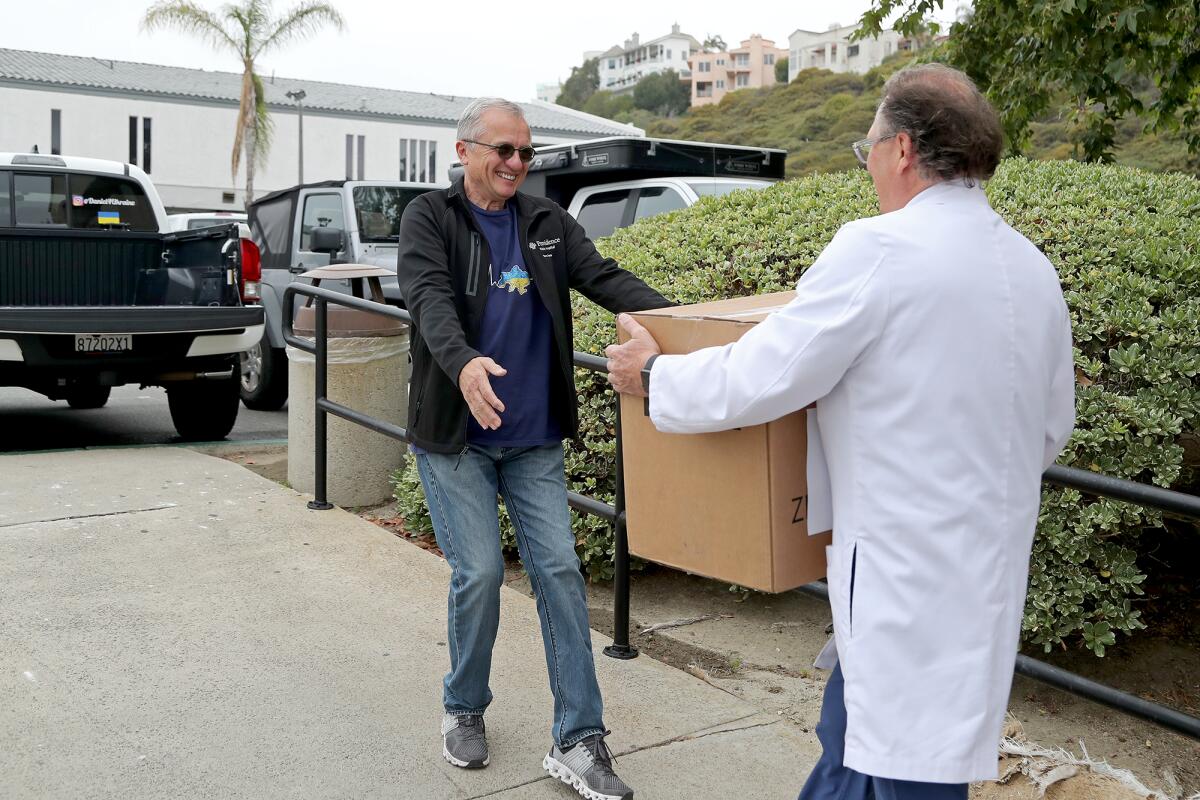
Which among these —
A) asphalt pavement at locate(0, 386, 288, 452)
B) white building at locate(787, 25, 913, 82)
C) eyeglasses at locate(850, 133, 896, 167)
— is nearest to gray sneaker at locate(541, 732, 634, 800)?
eyeglasses at locate(850, 133, 896, 167)

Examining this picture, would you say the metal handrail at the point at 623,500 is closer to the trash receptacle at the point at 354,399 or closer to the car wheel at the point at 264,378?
the trash receptacle at the point at 354,399

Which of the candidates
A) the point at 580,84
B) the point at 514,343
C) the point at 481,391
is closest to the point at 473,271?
the point at 514,343

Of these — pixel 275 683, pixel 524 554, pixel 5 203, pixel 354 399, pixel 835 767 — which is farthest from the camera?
pixel 5 203

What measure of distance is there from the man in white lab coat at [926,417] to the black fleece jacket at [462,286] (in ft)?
3.70

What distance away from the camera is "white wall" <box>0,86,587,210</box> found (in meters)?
45.2

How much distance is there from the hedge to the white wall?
39.6 m

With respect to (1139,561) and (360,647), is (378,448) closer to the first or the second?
(360,647)

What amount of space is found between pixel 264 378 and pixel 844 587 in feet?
29.8

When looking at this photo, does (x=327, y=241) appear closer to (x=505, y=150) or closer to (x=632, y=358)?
(x=505, y=150)

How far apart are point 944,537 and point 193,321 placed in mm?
6683

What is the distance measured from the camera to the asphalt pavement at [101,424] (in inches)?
342

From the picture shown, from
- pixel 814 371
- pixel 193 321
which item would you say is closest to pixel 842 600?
pixel 814 371

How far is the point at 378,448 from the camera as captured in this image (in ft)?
20.8

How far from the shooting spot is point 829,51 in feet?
427
